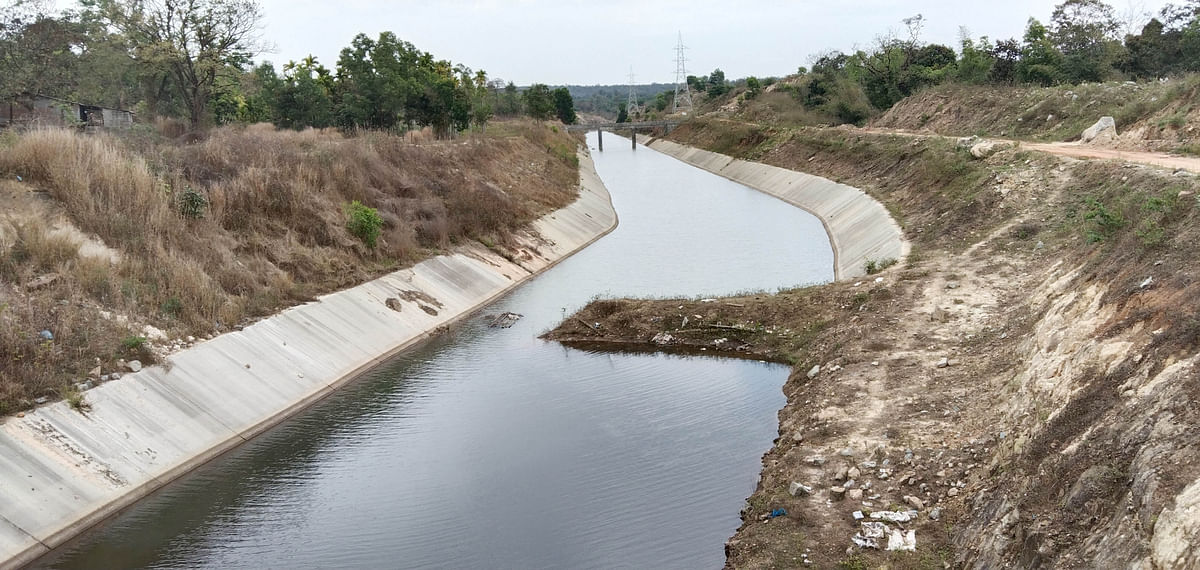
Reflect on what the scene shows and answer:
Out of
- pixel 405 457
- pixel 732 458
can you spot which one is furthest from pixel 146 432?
pixel 732 458

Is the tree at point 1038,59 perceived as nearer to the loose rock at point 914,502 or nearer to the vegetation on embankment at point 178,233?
the vegetation on embankment at point 178,233

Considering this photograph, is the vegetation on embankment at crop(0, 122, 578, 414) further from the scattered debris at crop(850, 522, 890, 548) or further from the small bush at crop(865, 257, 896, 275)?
the small bush at crop(865, 257, 896, 275)

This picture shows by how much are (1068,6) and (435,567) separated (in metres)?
70.1

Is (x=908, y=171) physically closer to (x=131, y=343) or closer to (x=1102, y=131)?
(x=1102, y=131)

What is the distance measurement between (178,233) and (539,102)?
8969 cm

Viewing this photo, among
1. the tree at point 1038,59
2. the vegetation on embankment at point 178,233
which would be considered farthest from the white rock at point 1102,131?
the vegetation on embankment at point 178,233

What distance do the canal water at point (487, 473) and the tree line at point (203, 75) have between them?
27775 millimetres

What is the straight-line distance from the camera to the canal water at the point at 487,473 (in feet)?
48.0

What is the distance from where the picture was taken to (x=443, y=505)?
16109 millimetres

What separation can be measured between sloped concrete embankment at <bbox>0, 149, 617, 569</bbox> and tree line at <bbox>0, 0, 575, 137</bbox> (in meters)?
23.3

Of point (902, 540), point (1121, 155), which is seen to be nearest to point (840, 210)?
point (1121, 155)

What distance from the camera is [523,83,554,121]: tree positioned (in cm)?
11169

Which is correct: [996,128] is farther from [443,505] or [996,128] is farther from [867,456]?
[443,505]

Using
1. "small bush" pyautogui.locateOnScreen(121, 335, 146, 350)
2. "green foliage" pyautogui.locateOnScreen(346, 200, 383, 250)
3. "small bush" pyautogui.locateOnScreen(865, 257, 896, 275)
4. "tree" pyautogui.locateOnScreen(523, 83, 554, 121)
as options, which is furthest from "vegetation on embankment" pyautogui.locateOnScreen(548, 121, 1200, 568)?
"tree" pyautogui.locateOnScreen(523, 83, 554, 121)
